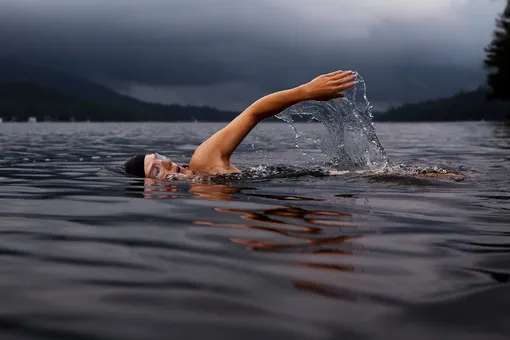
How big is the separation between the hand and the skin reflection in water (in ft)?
5.13

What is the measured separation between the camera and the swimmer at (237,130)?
7863 millimetres

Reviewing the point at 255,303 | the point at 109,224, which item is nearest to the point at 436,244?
the point at 255,303

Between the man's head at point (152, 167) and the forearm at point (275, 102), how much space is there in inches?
61.3

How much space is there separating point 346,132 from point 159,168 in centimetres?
323

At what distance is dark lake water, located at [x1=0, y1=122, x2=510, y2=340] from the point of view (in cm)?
263

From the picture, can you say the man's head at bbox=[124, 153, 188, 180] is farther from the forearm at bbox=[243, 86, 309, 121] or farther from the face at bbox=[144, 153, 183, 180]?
the forearm at bbox=[243, 86, 309, 121]

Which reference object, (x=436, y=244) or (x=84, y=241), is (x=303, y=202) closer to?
(x=436, y=244)

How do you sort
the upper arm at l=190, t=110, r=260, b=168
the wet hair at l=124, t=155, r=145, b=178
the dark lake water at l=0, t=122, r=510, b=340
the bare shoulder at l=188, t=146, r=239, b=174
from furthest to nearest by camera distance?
the wet hair at l=124, t=155, r=145, b=178 < the bare shoulder at l=188, t=146, r=239, b=174 < the upper arm at l=190, t=110, r=260, b=168 < the dark lake water at l=0, t=122, r=510, b=340

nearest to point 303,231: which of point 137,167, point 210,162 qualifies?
point 210,162

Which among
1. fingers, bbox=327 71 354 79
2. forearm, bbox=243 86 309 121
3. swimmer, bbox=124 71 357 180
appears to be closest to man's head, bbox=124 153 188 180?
swimmer, bbox=124 71 357 180

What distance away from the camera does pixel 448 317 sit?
2.72 metres

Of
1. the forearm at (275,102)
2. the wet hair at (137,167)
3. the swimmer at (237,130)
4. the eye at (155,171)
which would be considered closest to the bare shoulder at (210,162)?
the swimmer at (237,130)

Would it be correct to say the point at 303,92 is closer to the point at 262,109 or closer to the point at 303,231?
the point at 262,109

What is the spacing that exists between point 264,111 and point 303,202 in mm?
2256
